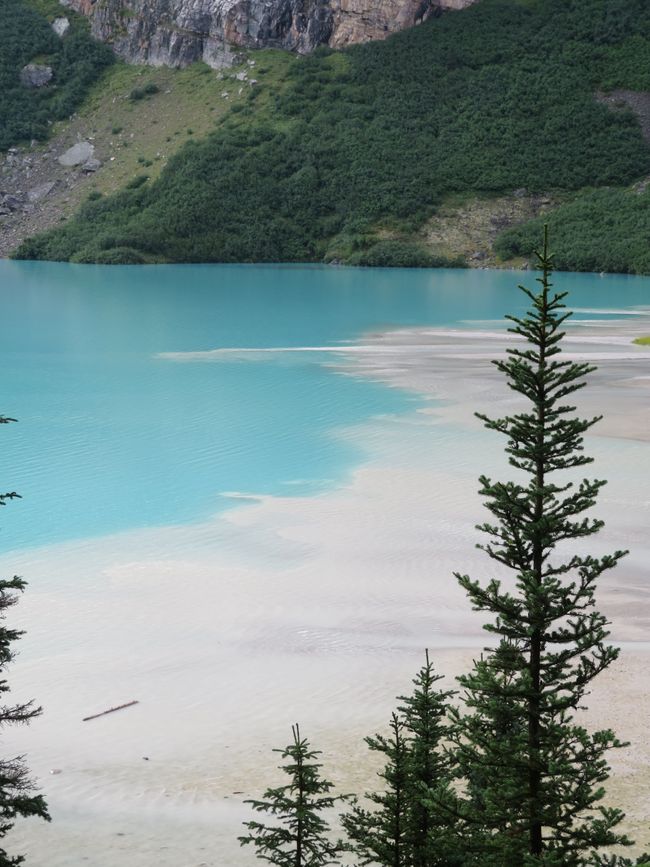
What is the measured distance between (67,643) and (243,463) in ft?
36.9

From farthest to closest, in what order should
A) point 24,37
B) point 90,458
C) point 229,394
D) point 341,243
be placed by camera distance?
1. point 24,37
2. point 341,243
3. point 229,394
4. point 90,458

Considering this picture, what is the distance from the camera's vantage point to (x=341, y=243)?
11775 centimetres

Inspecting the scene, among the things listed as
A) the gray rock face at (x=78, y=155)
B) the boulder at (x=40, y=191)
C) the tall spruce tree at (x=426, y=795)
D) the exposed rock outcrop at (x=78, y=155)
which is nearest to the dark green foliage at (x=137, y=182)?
the boulder at (x=40, y=191)

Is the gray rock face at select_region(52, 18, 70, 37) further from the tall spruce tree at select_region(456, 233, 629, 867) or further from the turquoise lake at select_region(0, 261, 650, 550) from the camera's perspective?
the tall spruce tree at select_region(456, 233, 629, 867)

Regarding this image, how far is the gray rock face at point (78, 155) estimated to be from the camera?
139 meters

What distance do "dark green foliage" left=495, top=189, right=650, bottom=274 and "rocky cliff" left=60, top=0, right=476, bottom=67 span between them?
43280mm

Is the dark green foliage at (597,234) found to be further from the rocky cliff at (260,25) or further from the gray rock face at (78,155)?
the gray rock face at (78,155)

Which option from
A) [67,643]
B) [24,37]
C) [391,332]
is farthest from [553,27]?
[67,643]

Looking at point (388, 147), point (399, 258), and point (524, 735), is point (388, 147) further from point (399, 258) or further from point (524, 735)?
point (524, 735)

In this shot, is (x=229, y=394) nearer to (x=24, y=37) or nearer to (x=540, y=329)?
(x=540, y=329)

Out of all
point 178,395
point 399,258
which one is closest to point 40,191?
point 399,258

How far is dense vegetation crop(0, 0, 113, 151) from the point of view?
147 meters

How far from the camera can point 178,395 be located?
119 ft

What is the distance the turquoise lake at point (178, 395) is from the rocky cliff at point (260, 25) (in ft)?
257
